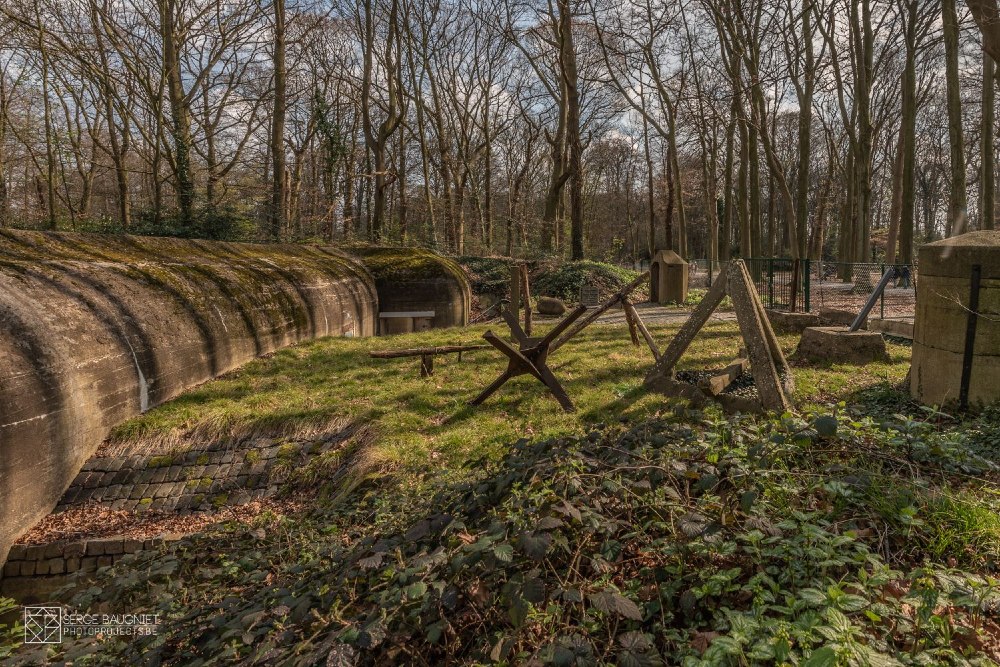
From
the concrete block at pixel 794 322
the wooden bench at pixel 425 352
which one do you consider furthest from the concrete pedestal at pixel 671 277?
the wooden bench at pixel 425 352

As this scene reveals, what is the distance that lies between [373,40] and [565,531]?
23645mm

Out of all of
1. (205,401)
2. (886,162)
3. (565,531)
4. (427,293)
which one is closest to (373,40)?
(427,293)

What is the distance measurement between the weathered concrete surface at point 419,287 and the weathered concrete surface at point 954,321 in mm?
10616

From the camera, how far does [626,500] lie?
8.22ft

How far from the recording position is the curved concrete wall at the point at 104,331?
4.63 m

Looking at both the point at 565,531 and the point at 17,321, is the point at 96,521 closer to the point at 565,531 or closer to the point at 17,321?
the point at 17,321

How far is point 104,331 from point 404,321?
28.1ft

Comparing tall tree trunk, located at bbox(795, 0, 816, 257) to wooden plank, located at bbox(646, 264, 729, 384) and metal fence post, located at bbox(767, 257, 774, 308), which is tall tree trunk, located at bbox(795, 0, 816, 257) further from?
wooden plank, located at bbox(646, 264, 729, 384)

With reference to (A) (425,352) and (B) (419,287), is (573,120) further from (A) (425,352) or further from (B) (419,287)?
(A) (425,352)

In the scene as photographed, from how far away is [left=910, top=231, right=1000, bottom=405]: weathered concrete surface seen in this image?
187 inches

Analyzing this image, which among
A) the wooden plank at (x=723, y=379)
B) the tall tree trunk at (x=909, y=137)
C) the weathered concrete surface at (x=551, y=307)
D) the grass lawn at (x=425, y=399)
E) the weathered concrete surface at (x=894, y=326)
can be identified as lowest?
the grass lawn at (x=425, y=399)

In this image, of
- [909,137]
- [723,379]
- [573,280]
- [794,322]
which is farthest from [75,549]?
[909,137]

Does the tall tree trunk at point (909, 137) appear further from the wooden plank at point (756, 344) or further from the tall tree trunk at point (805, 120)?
the wooden plank at point (756, 344)

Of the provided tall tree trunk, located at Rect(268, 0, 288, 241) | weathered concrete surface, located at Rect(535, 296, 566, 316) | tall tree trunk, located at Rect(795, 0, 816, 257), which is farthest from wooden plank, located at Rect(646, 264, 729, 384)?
tall tree trunk, located at Rect(268, 0, 288, 241)
